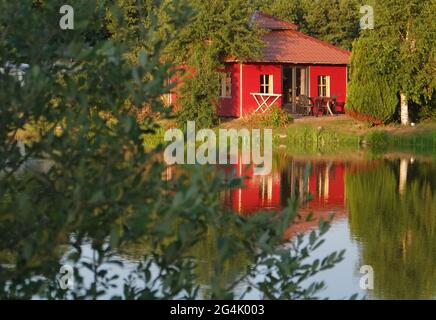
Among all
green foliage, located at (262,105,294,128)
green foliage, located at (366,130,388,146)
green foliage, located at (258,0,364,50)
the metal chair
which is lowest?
green foliage, located at (366,130,388,146)

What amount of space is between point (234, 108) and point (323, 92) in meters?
4.48

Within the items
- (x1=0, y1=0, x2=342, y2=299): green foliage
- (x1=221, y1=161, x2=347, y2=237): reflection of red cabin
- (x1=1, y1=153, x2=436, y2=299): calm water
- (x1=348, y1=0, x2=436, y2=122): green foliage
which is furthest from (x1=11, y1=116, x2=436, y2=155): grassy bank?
(x1=0, y1=0, x2=342, y2=299): green foliage

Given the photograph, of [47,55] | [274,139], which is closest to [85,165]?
[47,55]

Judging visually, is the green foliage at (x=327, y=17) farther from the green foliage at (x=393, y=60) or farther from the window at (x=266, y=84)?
the green foliage at (x=393, y=60)

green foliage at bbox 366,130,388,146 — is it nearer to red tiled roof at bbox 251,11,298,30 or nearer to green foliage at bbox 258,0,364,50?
red tiled roof at bbox 251,11,298,30

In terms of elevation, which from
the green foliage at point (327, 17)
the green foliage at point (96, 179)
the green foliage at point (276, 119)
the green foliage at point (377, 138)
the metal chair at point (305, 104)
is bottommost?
the green foliage at point (377, 138)

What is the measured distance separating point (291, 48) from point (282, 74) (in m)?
1.32

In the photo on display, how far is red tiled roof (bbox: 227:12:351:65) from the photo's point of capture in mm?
38406

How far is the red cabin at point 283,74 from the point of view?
3756 centimetres

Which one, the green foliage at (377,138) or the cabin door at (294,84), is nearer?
the green foliage at (377,138)

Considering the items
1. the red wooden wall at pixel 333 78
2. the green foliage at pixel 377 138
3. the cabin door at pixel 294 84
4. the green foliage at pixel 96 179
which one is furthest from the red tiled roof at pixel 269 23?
the green foliage at pixel 96 179

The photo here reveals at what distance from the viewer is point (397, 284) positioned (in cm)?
1209

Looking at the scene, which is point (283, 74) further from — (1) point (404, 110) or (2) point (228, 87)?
(1) point (404, 110)

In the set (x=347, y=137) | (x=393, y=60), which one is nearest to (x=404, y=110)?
(x=393, y=60)
